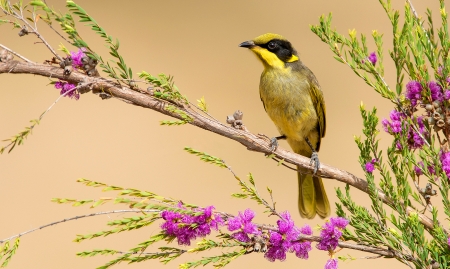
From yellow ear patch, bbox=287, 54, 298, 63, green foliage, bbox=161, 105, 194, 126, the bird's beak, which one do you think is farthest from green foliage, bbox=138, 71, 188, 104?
yellow ear patch, bbox=287, 54, 298, 63

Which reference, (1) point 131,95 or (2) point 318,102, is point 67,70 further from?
(2) point 318,102

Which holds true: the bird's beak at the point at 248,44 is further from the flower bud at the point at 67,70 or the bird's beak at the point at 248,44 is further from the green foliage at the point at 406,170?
the flower bud at the point at 67,70

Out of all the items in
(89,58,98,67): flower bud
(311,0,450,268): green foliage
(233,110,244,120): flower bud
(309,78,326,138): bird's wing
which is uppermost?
(309,78,326,138): bird's wing

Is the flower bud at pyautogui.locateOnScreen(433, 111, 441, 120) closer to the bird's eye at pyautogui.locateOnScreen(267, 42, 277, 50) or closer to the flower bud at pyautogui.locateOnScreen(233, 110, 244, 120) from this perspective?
the flower bud at pyautogui.locateOnScreen(233, 110, 244, 120)

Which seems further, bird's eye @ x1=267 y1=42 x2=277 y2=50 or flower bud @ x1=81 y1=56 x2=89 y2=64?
bird's eye @ x1=267 y1=42 x2=277 y2=50

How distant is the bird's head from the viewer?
194 centimetres

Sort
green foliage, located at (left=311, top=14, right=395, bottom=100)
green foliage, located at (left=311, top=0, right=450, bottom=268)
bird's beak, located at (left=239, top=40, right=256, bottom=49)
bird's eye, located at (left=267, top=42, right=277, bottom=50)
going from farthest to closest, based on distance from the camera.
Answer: bird's eye, located at (left=267, top=42, right=277, bottom=50) → bird's beak, located at (left=239, top=40, right=256, bottom=49) → green foliage, located at (left=311, top=14, right=395, bottom=100) → green foliage, located at (left=311, top=0, right=450, bottom=268)

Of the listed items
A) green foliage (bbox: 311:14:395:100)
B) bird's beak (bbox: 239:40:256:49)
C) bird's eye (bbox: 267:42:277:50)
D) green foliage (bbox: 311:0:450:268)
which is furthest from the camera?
bird's eye (bbox: 267:42:277:50)

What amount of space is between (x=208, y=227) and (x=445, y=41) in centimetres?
55

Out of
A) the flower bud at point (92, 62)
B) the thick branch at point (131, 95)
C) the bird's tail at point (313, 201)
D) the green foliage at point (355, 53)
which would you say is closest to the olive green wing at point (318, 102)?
the bird's tail at point (313, 201)

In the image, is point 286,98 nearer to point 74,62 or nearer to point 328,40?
point 328,40

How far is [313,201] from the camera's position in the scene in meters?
1.90

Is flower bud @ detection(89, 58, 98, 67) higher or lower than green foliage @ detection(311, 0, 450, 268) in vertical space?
higher

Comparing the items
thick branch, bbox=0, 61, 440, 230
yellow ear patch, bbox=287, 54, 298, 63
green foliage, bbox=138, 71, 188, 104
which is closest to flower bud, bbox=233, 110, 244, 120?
thick branch, bbox=0, 61, 440, 230
